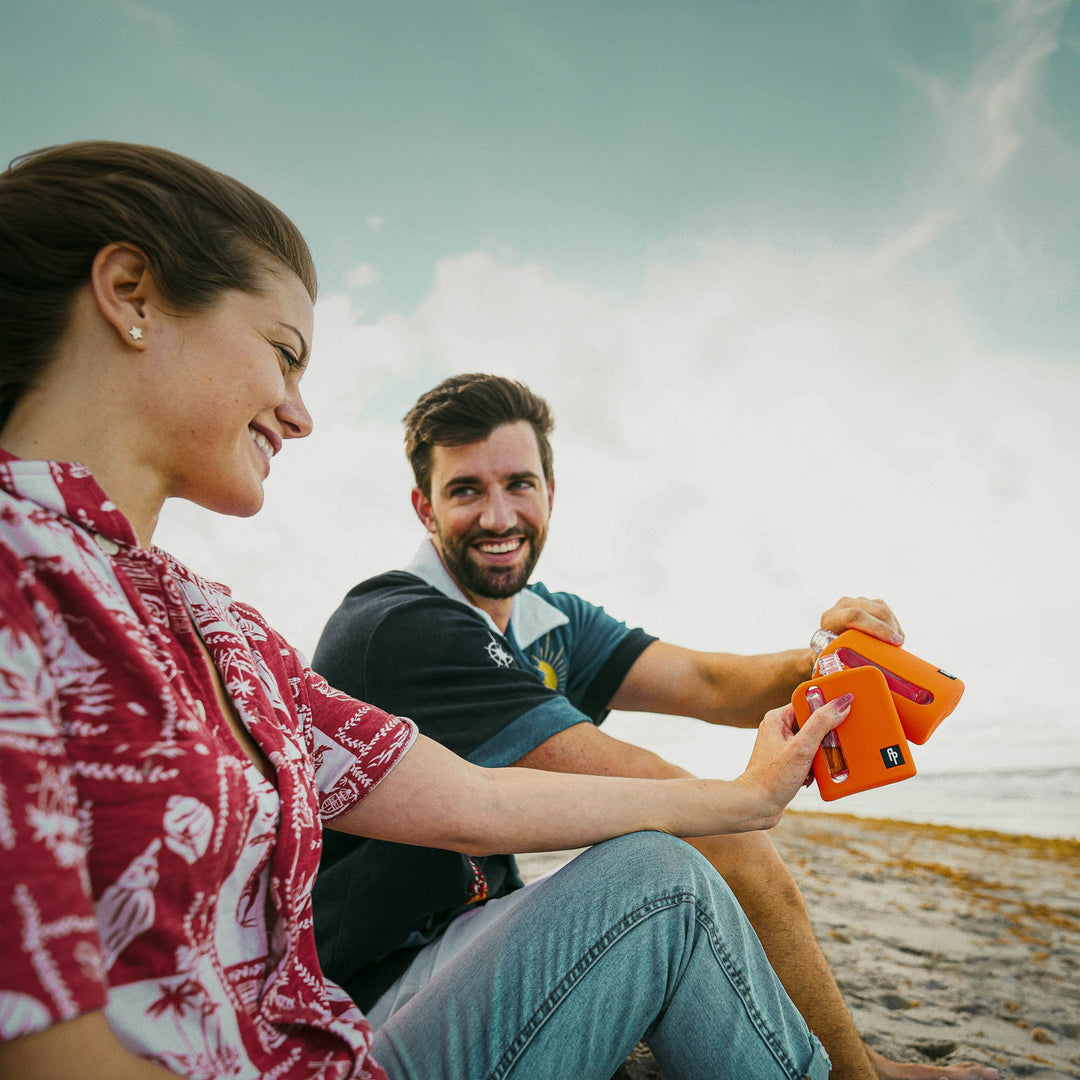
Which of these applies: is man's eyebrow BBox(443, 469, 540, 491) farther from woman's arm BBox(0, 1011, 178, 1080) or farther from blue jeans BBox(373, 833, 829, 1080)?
woman's arm BBox(0, 1011, 178, 1080)

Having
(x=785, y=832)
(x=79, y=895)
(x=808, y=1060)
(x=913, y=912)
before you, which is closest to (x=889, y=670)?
(x=808, y=1060)

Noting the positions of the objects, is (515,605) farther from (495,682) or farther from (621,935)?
→ (621,935)

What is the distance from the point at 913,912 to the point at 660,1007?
2970mm

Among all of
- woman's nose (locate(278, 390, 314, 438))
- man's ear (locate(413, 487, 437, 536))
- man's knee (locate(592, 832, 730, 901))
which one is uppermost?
man's ear (locate(413, 487, 437, 536))

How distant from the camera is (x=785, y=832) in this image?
6.54 m

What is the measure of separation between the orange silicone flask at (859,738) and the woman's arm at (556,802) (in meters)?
0.05

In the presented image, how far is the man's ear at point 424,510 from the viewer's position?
3.04m

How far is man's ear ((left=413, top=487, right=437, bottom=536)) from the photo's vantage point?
3.04 m

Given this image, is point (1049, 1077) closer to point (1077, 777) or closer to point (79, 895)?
point (79, 895)

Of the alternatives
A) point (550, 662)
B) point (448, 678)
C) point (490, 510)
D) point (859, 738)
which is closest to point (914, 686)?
point (859, 738)

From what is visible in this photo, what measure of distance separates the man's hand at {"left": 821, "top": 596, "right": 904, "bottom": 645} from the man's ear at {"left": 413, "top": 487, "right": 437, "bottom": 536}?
160 cm

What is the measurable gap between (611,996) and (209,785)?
786 mm

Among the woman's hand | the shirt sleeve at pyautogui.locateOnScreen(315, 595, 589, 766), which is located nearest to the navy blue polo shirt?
the shirt sleeve at pyautogui.locateOnScreen(315, 595, 589, 766)

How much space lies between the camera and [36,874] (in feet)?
2.08
